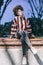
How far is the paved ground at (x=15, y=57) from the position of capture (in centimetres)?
423

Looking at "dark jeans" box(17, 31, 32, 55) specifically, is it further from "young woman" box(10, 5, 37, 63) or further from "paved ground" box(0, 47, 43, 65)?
"paved ground" box(0, 47, 43, 65)

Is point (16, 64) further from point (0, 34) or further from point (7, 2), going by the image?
point (7, 2)

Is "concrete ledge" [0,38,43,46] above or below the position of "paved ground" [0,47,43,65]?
above

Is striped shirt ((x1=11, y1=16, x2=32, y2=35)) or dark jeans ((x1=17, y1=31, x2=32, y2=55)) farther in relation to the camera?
striped shirt ((x1=11, y1=16, x2=32, y2=35))

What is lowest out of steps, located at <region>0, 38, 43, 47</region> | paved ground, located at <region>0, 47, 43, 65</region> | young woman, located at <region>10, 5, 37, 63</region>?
paved ground, located at <region>0, 47, 43, 65</region>

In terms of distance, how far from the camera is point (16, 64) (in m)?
4.27

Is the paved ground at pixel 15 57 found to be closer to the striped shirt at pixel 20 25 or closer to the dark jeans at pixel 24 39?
the dark jeans at pixel 24 39

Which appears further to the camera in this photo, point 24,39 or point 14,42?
point 14,42

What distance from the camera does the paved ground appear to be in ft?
13.9

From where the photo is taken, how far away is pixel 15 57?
13.9 feet

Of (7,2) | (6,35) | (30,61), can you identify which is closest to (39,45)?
(30,61)

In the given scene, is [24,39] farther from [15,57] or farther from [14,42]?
[15,57]

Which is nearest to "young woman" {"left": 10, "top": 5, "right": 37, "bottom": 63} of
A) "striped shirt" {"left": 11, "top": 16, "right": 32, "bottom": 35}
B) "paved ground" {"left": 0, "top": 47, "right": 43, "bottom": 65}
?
"striped shirt" {"left": 11, "top": 16, "right": 32, "bottom": 35}

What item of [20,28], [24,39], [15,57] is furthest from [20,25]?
[15,57]
